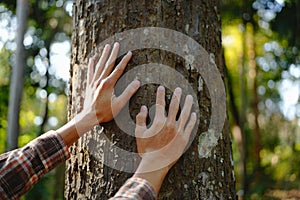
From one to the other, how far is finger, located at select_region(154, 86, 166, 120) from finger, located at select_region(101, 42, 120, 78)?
0.14 m

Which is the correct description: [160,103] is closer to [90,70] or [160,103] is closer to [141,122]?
[141,122]

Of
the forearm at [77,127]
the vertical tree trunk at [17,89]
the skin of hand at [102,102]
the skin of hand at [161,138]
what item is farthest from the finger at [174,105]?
the vertical tree trunk at [17,89]

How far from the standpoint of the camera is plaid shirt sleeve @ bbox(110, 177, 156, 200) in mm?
1164

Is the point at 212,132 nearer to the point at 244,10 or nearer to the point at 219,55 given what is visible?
the point at 219,55

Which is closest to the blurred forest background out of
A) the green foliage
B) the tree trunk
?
the green foliage

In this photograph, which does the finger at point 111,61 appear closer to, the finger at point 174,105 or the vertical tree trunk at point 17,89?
the finger at point 174,105

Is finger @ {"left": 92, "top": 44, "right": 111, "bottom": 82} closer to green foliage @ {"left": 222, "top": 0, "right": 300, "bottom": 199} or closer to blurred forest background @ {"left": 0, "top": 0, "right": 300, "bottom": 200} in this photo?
blurred forest background @ {"left": 0, "top": 0, "right": 300, "bottom": 200}

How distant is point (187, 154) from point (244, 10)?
370 centimetres

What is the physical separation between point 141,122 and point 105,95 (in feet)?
0.39

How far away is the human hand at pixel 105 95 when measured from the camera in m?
1.38

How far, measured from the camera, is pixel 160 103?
1374mm

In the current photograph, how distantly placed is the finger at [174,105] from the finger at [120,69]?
15 centimetres

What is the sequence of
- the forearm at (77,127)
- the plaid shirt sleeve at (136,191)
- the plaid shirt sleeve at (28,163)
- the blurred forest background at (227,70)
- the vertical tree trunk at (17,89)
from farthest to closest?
the blurred forest background at (227,70) < the vertical tree trunk at (17,89) < the forearm at (77,127) < the plaid shirt sleeve at (28,163) < the plaid shirt sleeve at (136,191)

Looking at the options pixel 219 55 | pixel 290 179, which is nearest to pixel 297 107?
pixel 290 179
